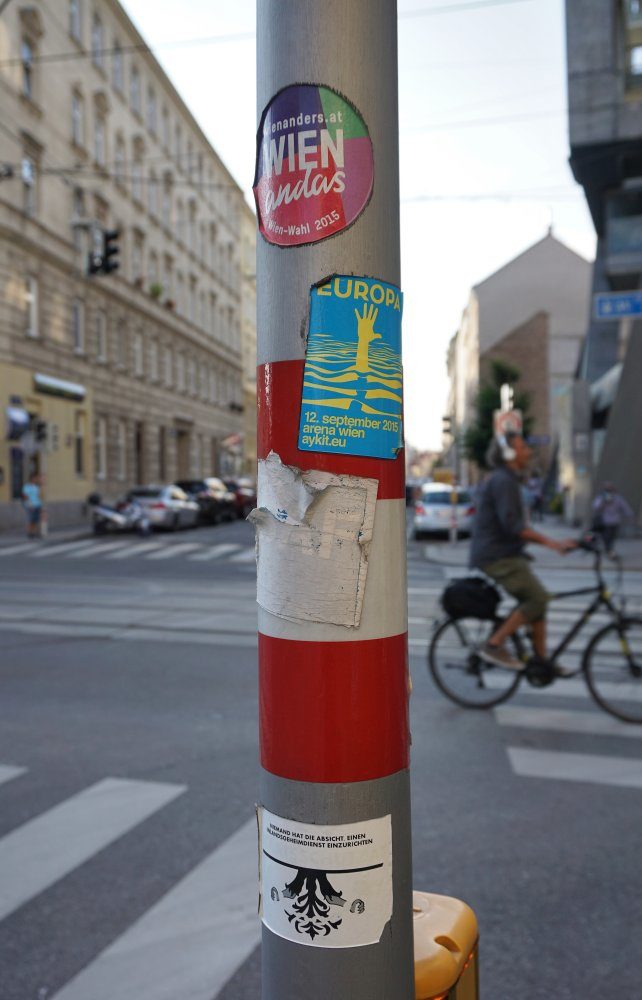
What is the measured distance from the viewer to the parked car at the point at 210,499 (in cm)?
3154

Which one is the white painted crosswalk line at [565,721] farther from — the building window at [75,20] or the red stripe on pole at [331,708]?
the building window at [75,20]

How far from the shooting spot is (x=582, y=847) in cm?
384

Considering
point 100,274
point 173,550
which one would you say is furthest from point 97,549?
point 100,274

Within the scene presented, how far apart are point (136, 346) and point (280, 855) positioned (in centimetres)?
4051

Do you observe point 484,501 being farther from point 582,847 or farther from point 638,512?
point 638,512

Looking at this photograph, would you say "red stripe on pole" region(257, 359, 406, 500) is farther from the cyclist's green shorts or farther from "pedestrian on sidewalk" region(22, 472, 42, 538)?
"pedestrian on sidewalk" region(22, 472, 42, 538)

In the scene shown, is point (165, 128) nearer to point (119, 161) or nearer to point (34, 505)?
point (119, 161)

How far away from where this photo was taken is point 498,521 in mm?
6145

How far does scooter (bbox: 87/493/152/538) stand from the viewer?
84.9 feet

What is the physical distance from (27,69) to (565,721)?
101 feet

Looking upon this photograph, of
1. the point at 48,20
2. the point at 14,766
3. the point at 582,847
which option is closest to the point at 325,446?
the point at 582,847

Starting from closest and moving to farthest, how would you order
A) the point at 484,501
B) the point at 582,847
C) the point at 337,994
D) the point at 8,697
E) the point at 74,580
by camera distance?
the point at 337,994 < the point at 582,847 < the point at 484,501 < the point at 8,697 < the point at 74,580

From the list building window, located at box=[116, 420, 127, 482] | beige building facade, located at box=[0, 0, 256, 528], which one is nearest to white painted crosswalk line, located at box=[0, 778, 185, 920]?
beige building facade, located at box=[0, 0, 256, 528]

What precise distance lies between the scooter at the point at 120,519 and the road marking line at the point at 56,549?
2.16m
